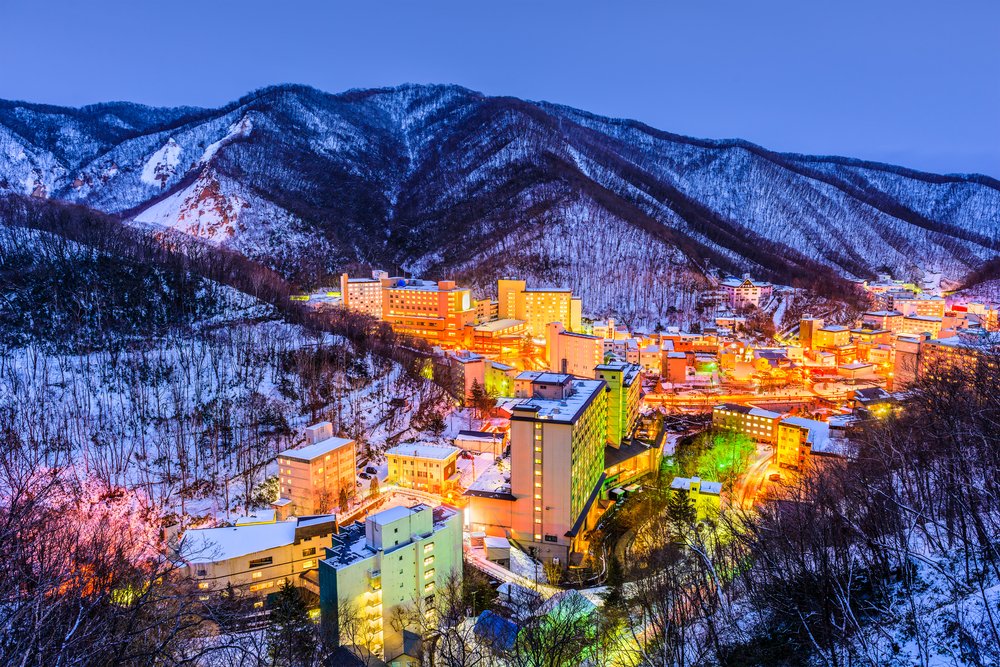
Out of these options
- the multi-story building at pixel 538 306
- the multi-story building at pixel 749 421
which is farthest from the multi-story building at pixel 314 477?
the multi-story building at pixel 538 306

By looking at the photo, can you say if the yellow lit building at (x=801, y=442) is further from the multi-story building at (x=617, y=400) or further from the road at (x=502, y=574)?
the road at (x=502, y=574)

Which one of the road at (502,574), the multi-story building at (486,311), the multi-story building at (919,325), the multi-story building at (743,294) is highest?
the multi-story building at (743,294)

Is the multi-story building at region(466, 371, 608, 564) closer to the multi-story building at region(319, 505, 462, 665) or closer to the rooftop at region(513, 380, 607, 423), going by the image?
the rooftop at region(513, 380, 607, 423)

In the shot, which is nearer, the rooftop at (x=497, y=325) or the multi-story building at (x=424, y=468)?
the multi-story building at (x=424, y=468)

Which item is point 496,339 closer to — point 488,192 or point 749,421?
point 749,421

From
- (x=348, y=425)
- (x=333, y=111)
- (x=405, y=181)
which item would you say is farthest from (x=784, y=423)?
(x=333, y=111)

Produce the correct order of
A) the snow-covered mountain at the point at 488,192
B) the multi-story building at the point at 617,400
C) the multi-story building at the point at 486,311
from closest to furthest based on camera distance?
1. the multi-story building at the point at 617,400
2. the multi-story building at the point at 486,311
3. the snow-covered mountain at the point at 488,192

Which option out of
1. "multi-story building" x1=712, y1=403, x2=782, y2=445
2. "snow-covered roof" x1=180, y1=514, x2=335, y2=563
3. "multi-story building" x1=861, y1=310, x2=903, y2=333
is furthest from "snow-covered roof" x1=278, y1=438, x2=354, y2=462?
"multi-story building" x1=861, y1=310, x2=903, y2=333
